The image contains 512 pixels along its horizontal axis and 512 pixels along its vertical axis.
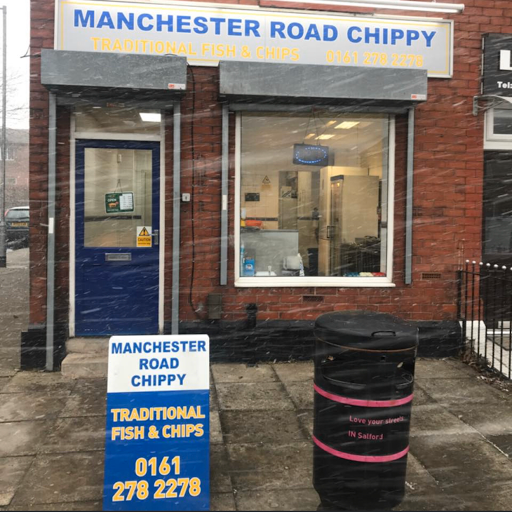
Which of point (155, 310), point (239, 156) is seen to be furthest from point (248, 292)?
point (239, 156)

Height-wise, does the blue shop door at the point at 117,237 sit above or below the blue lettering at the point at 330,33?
below

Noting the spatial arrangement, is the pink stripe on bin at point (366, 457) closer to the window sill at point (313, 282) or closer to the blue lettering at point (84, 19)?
the window sill at point (313, 282)

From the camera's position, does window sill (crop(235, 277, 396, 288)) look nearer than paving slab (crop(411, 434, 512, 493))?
No

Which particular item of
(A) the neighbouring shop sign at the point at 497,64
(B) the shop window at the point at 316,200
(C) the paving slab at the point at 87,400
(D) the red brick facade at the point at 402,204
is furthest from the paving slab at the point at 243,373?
(A) the neighbouring shop sign at the point at 497,64

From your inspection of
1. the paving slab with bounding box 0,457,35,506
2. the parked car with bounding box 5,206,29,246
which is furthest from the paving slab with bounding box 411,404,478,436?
the parked car with bounding box 5,206,29,246

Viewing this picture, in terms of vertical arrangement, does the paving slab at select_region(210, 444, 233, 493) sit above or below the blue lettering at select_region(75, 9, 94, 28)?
below

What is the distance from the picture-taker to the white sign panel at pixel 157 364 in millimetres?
3266

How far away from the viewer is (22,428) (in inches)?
182

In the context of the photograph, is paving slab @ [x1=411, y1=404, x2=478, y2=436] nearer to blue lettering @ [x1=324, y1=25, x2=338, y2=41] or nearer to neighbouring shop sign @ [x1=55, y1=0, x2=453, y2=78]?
neighbouring shop sign @ [x1=55, y1=0, x2=453, y2=78]

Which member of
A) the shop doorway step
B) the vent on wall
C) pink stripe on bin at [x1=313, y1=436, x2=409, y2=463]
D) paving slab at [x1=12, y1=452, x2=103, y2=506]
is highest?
the vent on wall

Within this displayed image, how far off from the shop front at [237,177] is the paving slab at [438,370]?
32 cm

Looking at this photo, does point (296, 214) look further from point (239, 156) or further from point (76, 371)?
point (76, 371)

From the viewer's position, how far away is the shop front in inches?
245

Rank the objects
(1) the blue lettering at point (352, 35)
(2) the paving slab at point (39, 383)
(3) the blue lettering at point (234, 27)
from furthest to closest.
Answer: (1) the blue lettering at point (352, 35) → (3) the blue lettering at point (234, 27) → (2) the paving slab at point (39, 383)
